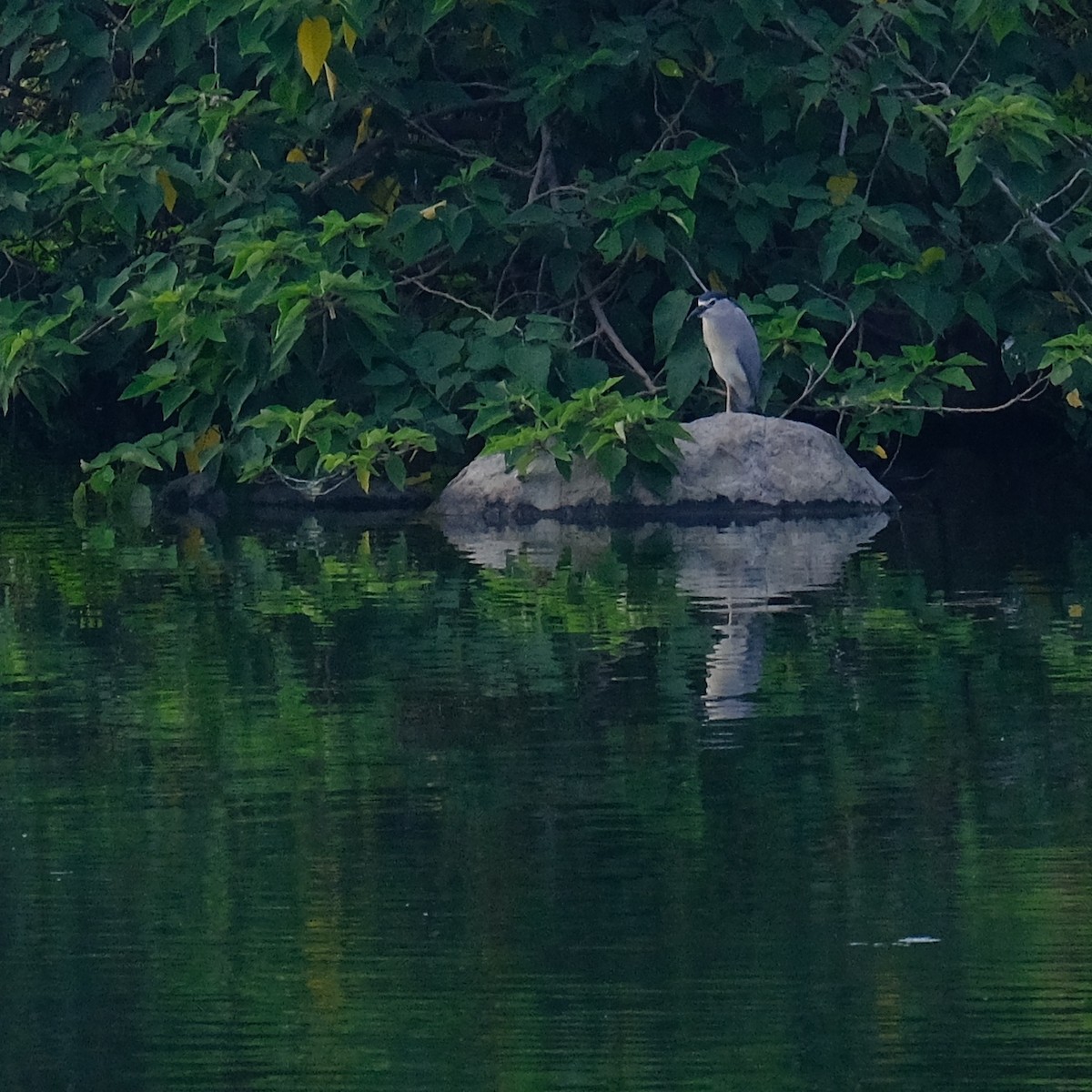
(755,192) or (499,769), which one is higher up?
(755,192)

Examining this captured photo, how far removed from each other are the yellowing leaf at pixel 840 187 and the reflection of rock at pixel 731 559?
173cm

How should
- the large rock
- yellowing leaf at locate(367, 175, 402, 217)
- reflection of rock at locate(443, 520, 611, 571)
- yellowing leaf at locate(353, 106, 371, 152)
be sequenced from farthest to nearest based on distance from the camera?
1. yellowing leaf at locate(367, 175, 402, 217)
2. yellowing leaf at locate(353, 106, 371, 152)
3. the large rock
4. reflection of rock at locate(443, 520, 611, 571)

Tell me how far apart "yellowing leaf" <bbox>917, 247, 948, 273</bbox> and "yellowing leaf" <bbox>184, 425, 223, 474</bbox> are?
3.52 meters

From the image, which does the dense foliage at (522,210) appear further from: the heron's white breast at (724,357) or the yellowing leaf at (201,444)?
the heron's white breast at (724,357)

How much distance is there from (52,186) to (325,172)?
1.48 m

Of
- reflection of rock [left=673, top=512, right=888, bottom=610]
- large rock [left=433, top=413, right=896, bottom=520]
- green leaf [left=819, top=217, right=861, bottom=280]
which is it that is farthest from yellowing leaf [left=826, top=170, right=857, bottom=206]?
reflection of rock [left=673, top=512, right=888, bottom=610]

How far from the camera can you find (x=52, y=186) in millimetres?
13188

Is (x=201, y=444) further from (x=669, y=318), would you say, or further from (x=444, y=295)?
(x=669, y=318)

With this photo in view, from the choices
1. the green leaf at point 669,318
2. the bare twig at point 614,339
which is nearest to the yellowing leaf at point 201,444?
the bare twig at point 614,339

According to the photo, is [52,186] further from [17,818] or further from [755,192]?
[17,818]

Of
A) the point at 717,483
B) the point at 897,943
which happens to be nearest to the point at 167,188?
the point at 717,483

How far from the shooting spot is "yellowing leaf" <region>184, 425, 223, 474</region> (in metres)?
13.1

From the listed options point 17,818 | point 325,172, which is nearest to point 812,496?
point 325,172

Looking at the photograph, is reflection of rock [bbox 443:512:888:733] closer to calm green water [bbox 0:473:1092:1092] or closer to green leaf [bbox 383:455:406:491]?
calm green water [bbox 0:473:1092:1092]
